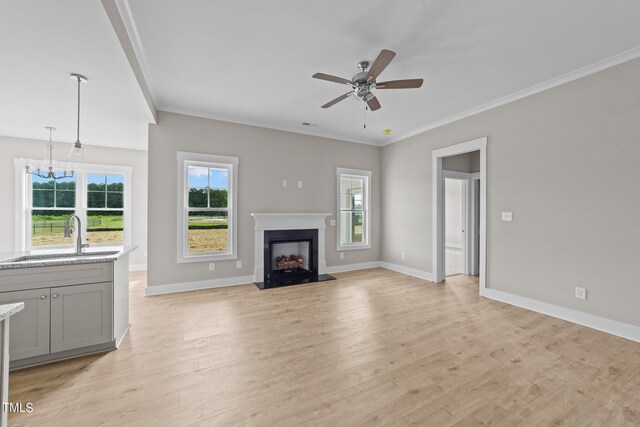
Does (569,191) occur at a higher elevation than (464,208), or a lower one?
higher

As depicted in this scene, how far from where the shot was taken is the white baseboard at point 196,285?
418cm

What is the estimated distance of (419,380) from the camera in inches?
81.7

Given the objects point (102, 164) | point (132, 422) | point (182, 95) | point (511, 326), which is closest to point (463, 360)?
point (511, 326)

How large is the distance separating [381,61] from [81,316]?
11.6 feet

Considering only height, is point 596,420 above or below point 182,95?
below

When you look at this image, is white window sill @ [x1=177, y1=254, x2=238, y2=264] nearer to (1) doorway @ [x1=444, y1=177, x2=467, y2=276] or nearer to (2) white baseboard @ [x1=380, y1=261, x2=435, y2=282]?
(2) white baseboard @ [x1=380, y1=261, x2=435, y2=282]

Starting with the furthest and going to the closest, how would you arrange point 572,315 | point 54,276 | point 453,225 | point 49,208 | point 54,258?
1. point 453,225
2. point 49,208
3. point 572,315
4. point 54,258
5. point 54,276

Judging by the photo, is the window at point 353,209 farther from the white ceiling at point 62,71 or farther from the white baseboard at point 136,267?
the white baseboard at point 136,267

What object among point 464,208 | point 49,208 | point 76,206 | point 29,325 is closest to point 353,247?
point 464,208

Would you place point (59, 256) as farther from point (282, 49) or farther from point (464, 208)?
point (464, 208)

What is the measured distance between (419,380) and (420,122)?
420 cm

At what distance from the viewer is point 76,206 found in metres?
5.43

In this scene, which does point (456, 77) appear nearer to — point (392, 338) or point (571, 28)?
point (571, 28)

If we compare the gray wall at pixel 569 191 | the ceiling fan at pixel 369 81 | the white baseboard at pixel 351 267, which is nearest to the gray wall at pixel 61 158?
the white baseboard at pixel 351 267
